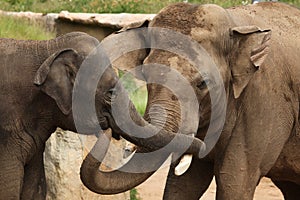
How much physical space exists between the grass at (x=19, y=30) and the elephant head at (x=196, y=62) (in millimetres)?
5890

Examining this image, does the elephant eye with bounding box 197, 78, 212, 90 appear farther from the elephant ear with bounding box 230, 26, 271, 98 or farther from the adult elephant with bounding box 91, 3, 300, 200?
the elephant ear with bounding box 230, 26, 271, 98

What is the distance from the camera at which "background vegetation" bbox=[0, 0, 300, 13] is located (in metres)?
15.6

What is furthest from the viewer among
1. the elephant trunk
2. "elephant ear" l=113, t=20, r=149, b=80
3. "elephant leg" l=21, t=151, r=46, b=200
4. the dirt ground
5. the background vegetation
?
the background vegetation

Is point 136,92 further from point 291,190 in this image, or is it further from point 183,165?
point 183,165

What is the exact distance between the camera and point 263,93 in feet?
20.4

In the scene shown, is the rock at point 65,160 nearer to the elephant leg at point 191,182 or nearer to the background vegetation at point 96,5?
the elephant leg at point 191,182

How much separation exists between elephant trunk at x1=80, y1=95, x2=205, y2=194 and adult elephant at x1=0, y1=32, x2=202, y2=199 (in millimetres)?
12

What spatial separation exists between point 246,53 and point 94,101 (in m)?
0.99

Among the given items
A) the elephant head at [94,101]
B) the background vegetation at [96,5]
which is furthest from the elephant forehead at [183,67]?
the background vegetation at [96,5]

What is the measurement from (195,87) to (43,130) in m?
0.88

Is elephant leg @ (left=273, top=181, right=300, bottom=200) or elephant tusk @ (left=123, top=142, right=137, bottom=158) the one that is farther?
elephant leg @ (left=273, top=181, right=300, bottom=200)

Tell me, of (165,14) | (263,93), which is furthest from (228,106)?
(165,14)

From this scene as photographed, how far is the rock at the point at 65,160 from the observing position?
7590 millimetres

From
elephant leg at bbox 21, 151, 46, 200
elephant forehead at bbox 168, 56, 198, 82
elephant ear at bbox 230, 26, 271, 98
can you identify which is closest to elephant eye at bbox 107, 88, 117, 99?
elephant forehead at bbox 168, 56, 198, 82
